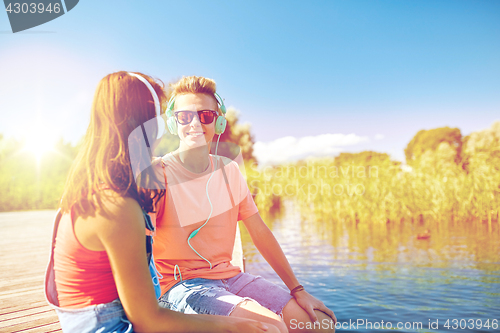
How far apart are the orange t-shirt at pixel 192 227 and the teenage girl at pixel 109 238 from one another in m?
0.42

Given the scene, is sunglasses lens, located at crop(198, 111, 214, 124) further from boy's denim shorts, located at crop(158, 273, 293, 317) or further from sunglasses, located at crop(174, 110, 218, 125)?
boy's denim shorts, located at crop(158, 273, 293, 317)

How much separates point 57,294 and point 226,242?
798 mm

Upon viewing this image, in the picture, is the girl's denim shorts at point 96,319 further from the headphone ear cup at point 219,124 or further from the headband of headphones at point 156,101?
the headphone ear cup at point 219,124

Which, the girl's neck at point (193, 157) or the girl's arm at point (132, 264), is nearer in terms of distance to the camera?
the girl's arm at point (132, 264)

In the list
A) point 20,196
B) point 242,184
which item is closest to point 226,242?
point 242,184

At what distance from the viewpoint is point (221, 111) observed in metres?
1.98

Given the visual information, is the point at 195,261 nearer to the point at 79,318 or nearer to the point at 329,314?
the point at 79,318

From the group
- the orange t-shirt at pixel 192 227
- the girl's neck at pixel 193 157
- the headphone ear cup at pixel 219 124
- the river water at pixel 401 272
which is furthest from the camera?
the river water at pixel 401 272

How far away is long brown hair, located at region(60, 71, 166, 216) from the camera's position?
103 centimetres

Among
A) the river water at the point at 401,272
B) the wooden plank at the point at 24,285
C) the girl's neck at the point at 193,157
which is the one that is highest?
the girl's neck at the point at 193,157

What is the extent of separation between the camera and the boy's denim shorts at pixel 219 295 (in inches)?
55.0

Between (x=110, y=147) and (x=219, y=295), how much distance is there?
0.78m

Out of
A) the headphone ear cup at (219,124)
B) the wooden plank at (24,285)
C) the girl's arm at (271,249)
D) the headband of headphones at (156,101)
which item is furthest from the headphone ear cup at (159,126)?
the wooden plank at (24,285)

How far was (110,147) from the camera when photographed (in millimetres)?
1103
